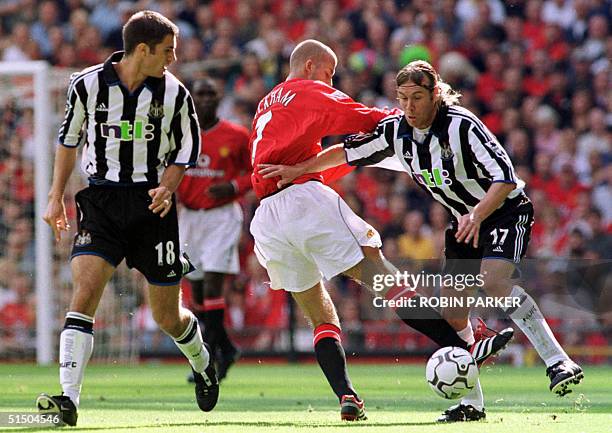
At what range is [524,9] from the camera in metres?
17.1

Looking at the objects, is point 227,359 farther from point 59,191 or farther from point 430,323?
point 59,191

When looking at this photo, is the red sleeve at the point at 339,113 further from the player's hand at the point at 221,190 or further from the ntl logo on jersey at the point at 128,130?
the player's hand at the point at 221,190

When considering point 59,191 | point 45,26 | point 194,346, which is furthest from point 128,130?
point 45,26

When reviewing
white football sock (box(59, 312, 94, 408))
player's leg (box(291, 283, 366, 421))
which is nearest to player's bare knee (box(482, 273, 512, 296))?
player's leg (box(291, 283, 366, 421))

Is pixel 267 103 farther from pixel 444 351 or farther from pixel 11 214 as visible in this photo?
pixel 11 214

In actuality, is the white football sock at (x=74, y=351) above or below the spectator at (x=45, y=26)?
below

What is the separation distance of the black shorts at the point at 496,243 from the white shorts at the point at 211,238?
4132mm

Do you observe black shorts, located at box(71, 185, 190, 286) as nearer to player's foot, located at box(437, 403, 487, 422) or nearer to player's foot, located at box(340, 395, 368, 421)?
player's foot, located at box(340, 395, 368, 421)

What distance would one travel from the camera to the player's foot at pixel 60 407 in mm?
6582

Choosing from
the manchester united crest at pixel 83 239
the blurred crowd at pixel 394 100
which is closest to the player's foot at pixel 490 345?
the manchester united crest at pixel 83 239

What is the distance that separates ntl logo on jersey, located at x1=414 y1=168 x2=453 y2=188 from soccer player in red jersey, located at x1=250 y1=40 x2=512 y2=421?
0.44 m

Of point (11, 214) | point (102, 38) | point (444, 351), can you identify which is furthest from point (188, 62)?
point (444, 351)

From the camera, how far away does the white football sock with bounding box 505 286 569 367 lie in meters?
7.36

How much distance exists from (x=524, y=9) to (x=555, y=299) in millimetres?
4816
